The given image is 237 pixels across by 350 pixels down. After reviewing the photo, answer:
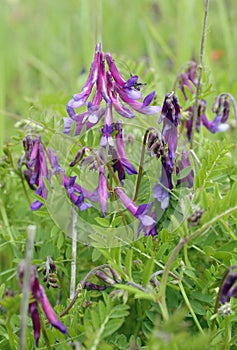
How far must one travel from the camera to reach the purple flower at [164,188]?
1320 mm

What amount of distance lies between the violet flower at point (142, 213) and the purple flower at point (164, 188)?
3 cm

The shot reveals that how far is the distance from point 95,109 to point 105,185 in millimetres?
166

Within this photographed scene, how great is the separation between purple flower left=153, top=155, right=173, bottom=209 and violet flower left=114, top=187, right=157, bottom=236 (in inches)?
1.3

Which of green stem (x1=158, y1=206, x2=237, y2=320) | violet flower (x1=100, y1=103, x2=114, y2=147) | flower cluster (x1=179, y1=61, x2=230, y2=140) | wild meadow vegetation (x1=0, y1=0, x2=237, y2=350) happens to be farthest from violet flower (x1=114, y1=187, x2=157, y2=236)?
flower cluster (x1=179, y1=61, x2=230, y2=140)

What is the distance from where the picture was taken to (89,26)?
9.43 feet

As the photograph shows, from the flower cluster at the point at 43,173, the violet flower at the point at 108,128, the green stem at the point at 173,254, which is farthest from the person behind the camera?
the flower cluster at the point at 43,173

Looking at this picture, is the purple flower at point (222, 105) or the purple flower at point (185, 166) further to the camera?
the purple flower at point (222, 105)

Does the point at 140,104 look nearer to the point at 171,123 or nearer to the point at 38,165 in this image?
the point at 171,123

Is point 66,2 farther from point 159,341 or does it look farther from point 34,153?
point 159,341

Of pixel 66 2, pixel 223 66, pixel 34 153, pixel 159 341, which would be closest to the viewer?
pixel 159 341

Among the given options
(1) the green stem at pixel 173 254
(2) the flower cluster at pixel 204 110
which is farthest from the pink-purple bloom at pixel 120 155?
(2) the flower cluster at pixel 204 110

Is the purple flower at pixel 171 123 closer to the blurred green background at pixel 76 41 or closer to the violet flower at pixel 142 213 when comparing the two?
the violet flower at pixel 142 213

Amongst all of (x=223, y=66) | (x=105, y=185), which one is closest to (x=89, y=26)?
(x=223, y=66)

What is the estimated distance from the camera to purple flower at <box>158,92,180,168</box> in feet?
4.21
